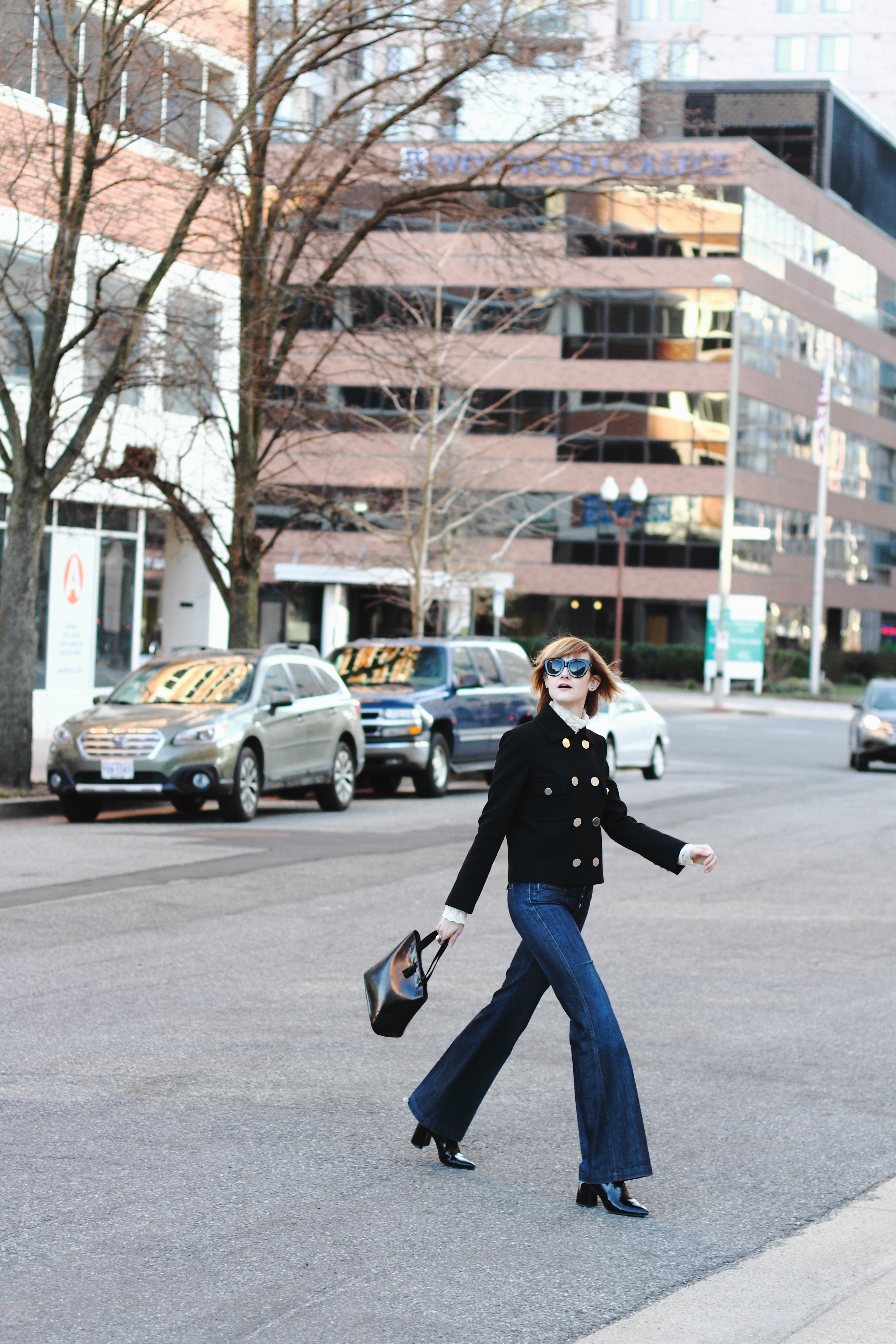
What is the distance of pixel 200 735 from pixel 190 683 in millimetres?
1376

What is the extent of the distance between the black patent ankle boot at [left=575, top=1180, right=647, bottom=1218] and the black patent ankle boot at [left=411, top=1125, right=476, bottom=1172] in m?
0.52

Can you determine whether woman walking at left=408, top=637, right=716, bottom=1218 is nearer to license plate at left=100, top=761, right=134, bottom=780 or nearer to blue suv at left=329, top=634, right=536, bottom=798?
license plate at left=100, top=761, right=134, bottom=780

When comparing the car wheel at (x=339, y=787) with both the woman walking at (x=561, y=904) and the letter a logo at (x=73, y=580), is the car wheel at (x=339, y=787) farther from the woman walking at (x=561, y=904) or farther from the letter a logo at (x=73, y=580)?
the woman walking at (x=561, y=904)

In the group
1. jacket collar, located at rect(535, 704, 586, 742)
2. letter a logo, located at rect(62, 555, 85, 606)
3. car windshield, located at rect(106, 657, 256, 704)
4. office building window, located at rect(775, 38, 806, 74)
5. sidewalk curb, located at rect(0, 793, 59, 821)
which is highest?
office building window, located at rect(775, 38, 806, 74)

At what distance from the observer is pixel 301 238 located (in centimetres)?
2077

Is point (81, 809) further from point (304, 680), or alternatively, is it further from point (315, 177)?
point (315, 177)

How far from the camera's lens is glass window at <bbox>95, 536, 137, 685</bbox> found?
90.4 feet

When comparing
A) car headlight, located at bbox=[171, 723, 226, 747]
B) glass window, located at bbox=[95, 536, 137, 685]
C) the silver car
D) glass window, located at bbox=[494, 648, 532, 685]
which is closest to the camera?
car headlight, located at bbox=[171, 723, 226, 747]

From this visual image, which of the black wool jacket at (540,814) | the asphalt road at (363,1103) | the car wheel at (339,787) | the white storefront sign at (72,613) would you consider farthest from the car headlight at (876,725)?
the black wool jacket at (540,814)

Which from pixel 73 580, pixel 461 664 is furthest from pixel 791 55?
pixel 461 664

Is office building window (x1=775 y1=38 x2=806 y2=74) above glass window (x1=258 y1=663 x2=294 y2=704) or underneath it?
above

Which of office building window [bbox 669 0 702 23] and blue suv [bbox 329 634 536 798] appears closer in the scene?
blue suv [bbox 329 634 536 798]

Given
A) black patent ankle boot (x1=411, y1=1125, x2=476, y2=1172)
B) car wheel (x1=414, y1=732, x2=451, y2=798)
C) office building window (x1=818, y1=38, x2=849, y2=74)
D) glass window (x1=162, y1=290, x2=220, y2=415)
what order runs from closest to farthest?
black patent ankle boot (x1=411, y1=1125, x2=476, y2=1172) < glass window (x1=162, y1=290, x2=220, y2=415) < car wheel (x1=414, y1=732, x2=451, y2=798) < office building window (x1=818, y1=38, x2=849, y2=74)

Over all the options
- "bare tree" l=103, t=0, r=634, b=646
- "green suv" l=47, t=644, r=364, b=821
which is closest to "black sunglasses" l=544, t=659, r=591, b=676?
"green suv" l=47, t=644, r=364, b=821
